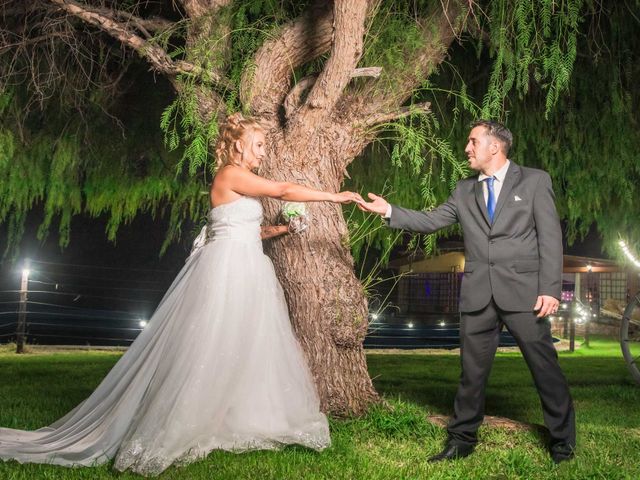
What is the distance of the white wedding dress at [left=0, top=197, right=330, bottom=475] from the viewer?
10.9 feet

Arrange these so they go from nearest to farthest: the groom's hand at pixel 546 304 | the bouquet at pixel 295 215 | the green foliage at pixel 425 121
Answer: the groom's hand at pixel 546 304 → the bouquet at pixel 295 215 → the green foliage at pixel 425 121

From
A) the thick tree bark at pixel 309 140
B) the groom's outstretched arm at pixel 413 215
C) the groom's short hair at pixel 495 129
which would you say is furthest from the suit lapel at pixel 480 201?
the thick tree bark at pixel 309 140

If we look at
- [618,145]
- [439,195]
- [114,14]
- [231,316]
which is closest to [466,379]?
[231,316]

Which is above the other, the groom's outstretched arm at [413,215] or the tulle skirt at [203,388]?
the groom's outstretched arm at [413,215]

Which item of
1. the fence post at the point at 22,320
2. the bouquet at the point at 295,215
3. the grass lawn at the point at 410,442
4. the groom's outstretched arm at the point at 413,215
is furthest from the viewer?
the fence post at the point at 22,320

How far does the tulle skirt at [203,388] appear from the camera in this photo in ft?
10.9

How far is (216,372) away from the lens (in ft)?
11.4

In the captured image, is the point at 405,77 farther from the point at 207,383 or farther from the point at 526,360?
the point at 207,383

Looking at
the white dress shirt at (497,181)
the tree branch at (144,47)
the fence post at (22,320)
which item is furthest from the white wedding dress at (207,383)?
the fence post at (22,320)

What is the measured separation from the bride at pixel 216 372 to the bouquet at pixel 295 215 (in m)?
0.23

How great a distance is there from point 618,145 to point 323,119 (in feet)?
11.3

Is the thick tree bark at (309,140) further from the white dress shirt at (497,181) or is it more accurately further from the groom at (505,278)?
the white dress shirt at (497,181)

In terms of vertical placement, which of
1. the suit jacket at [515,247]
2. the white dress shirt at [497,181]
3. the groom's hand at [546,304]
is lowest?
the groom's hand at [546,304]

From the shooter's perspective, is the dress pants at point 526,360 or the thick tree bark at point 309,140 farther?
the thick tree bark at point 309,140
